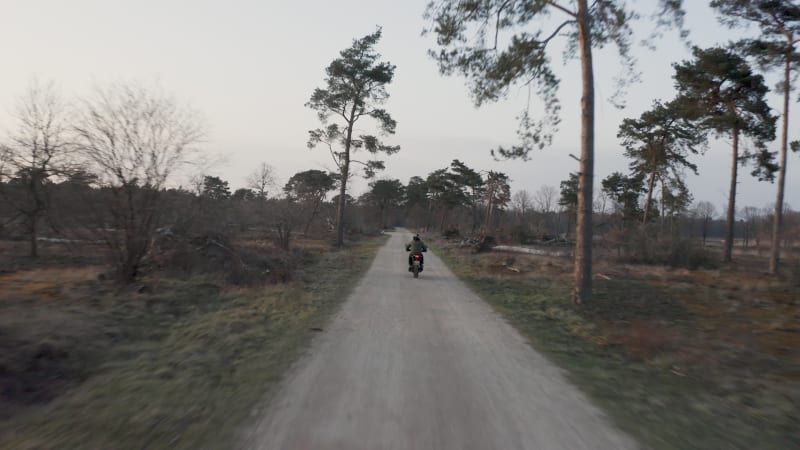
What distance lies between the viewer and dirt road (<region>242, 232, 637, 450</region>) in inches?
144

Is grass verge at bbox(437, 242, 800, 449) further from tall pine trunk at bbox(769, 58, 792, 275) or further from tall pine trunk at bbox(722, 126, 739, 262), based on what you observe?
tall pine trunk at bbox(722, 126, 739, 262)

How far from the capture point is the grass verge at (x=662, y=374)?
4.08 meters

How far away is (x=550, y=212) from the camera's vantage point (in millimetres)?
74750

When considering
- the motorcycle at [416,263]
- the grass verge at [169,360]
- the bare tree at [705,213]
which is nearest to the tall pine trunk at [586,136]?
the grass verge at [169,360]

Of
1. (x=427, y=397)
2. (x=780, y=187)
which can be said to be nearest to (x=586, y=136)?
(x=427, y=397)

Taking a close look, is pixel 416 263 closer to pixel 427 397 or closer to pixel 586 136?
pixel 586 136

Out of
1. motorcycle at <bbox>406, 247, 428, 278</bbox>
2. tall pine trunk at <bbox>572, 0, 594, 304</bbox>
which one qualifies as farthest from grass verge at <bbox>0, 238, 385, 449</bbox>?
tall pine trunk at <bbox>572, 0, 594, 304</bbox>

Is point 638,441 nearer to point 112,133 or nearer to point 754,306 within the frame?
point 754,306

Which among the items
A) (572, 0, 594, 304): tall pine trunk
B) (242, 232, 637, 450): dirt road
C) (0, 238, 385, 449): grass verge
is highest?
(572, 0, 594, 304): tall pine trunk

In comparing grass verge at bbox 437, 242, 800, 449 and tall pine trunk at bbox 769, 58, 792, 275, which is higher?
tall pine trunk at bbox 769, 58, 792, 275

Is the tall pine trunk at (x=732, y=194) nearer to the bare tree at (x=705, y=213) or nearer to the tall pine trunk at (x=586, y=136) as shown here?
the tall pine trunk at (x=586, y=136)

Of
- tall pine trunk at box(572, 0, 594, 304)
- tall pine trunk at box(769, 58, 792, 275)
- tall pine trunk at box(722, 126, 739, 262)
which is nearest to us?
tall pine trunk at box(572, 0, 594, 304)

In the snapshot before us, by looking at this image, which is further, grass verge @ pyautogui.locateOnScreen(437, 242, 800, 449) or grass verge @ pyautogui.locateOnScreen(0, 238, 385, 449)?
grass verge @ pyautogui.locateOnScreen(437, 242, 800, 449)

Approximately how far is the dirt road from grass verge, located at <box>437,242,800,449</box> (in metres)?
0.45
